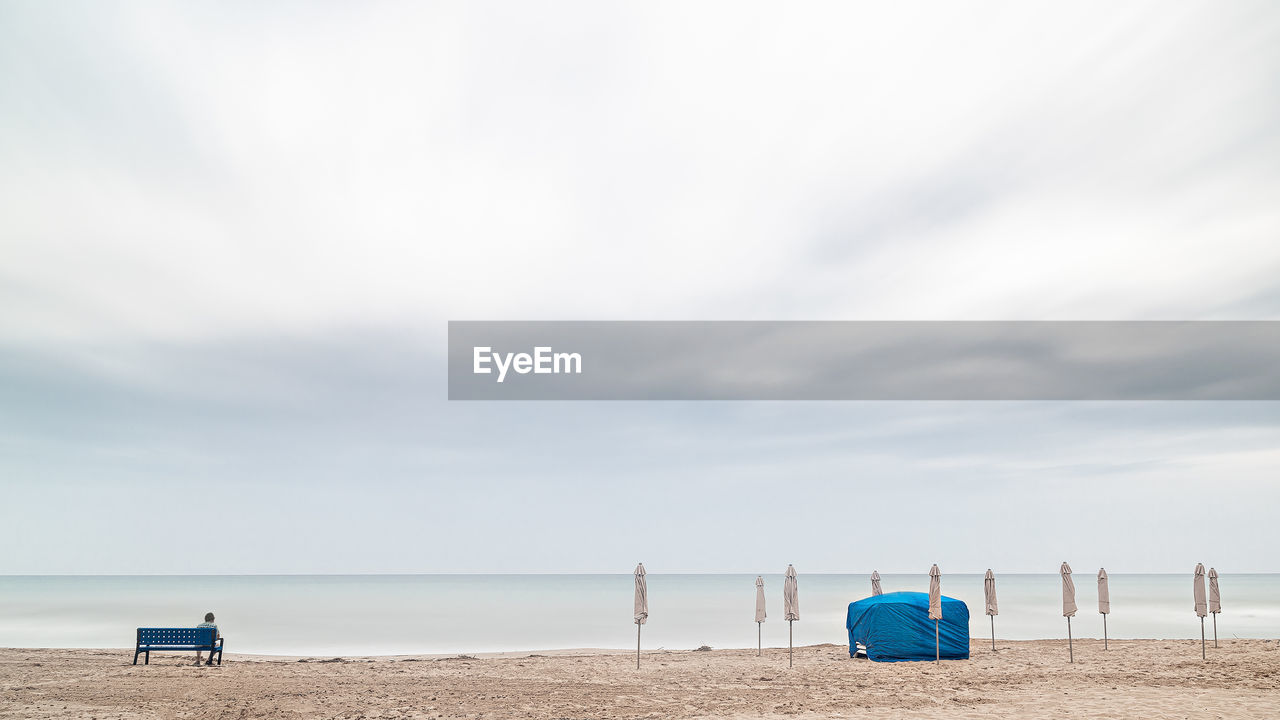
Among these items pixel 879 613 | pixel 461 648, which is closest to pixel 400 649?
pixel 461 648

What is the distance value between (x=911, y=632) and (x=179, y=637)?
56.1ft

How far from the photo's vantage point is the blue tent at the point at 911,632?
20.8 meters

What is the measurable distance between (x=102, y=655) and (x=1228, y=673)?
25.4 metres

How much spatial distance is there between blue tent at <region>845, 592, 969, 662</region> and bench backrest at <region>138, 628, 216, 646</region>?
15.1 metres

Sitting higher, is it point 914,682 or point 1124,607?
point 914,682

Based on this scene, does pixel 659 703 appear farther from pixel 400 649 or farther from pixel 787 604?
pixel 400 649

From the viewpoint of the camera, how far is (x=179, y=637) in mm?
18453

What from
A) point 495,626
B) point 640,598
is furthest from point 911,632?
point 495,626

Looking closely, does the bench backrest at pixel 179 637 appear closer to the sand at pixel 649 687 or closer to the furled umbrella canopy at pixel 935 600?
the sand at pixel 649 687

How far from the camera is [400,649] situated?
93.0ft

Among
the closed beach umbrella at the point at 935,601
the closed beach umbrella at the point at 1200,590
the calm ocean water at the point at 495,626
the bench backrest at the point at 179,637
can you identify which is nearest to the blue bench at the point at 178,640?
the bench backrest at the point at 179,637

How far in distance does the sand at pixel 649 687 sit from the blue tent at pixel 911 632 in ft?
2.36

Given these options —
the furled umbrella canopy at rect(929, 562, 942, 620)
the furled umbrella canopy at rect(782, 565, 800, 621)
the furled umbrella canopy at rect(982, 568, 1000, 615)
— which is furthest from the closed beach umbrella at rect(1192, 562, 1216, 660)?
the furled umbrella canopy at rect(782, 565, 800, 621)

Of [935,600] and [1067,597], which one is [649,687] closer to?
[935,600]
